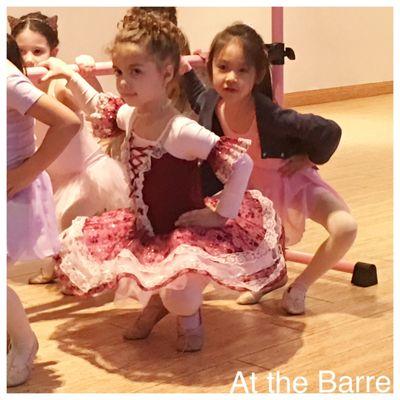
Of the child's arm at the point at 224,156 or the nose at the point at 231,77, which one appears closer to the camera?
the child's arm at the point at 224,156

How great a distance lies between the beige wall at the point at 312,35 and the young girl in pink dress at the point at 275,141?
98.4 inches

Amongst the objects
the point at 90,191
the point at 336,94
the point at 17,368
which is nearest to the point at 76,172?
the point at 90,191

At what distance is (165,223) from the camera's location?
181cm

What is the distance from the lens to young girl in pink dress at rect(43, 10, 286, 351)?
5.59 ft

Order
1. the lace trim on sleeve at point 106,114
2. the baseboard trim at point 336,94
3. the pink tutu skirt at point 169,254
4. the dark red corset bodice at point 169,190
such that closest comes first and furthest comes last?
the pink tutu skirt at point 169,254 → the dark red corset bodice at point 169,190 → the lace trim on sleeve at point 106,114 → the baseboard trim at point 336,94

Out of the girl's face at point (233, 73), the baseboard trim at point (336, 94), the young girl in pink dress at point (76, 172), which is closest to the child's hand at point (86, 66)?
the young girl in pink dress at point (76, 172)

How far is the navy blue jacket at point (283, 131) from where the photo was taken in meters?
1.97

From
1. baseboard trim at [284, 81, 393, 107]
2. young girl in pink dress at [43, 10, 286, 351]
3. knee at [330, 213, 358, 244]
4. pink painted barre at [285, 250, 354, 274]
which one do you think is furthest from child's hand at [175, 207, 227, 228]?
baseboard trim at [284, 81, 393, 107]

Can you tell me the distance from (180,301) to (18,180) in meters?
0.37

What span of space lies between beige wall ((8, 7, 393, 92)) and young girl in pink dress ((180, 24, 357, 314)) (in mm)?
2498

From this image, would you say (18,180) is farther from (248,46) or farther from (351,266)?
(351,266)

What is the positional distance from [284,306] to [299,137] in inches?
13.9

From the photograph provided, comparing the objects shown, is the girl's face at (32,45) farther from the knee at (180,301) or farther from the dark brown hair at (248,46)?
the knee at (180,301)

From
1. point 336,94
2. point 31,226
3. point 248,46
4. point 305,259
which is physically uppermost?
point 248,46
